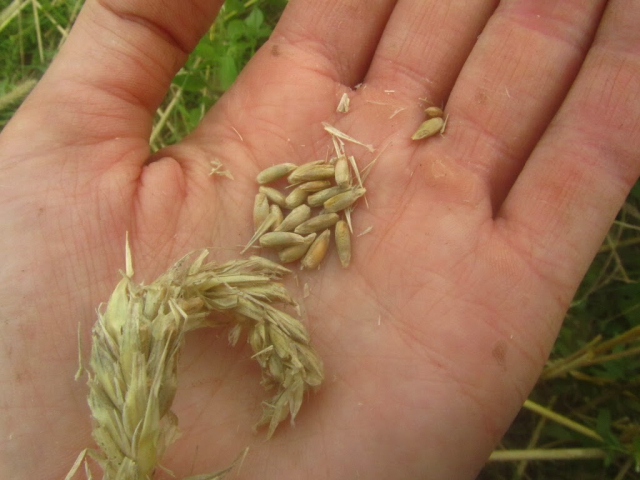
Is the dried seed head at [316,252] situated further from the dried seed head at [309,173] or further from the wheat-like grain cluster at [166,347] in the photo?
the dried seed head at [309,173]

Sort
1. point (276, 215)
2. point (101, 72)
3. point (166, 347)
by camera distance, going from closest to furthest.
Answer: point (166, 347), point (101, 72), point (276, 215)

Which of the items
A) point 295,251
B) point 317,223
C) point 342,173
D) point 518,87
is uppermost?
point 518,87

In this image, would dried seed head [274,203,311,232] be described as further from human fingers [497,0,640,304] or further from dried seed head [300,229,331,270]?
human fingers [497,0,640,304]

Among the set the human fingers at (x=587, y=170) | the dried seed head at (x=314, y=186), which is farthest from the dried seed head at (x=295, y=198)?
the human fingers at (x=587, y=170)

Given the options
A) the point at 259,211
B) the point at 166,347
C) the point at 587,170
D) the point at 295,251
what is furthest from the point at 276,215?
the point at 587,170

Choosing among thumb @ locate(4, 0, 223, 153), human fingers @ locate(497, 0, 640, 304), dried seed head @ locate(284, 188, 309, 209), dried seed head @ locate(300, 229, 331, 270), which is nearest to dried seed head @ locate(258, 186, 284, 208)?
dried seed head @ locate(284, 188, 309, 209)

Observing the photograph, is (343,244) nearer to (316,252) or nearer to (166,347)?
(316,252)

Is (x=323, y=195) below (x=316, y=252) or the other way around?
the other way around
